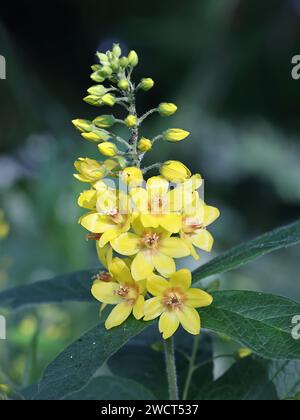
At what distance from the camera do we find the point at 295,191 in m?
5.02

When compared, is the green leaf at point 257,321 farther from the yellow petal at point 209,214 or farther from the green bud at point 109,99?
the green bud at point 109,99

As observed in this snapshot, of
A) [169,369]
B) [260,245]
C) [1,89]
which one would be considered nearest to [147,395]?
[169,369]

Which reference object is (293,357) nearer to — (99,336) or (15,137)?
(99,336)

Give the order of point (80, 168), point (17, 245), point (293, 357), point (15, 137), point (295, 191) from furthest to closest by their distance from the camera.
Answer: point (15, 137) < point (295, 191) < point (17, 245) < point (80, 168) < point (293, 357)

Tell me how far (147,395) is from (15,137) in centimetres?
437

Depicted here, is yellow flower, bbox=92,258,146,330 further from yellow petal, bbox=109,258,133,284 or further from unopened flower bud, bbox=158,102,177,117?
unopened flower bud, bbox=158,102,177,117

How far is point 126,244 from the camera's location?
4.58 ft

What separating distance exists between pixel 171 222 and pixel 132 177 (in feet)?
0.39

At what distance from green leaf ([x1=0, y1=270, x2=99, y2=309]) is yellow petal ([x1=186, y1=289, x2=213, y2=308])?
328mm

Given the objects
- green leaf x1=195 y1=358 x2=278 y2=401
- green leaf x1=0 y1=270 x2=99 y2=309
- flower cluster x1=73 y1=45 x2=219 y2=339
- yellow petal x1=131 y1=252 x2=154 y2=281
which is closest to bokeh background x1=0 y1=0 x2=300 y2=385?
green leaf x1=0 y1=270 x2=99 y2=309

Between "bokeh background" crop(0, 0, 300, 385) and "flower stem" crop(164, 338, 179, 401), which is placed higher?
"bokeh background" crop(0, 0, 300, 385)

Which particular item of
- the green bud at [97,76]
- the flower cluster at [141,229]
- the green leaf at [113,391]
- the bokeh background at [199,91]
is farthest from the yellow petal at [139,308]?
the bokeh background at [199,91]

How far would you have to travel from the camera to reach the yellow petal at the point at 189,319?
137 cm

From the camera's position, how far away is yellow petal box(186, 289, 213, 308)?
4.51 ft
